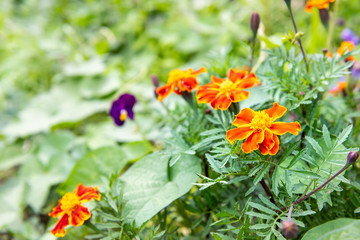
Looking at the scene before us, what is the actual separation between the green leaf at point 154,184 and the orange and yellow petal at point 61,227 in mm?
116

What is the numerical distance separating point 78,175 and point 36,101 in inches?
39.4

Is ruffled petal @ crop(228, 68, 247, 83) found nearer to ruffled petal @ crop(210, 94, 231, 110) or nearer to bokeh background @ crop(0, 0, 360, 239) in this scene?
ruffled petal @ crop(210, 94, 231, 110)

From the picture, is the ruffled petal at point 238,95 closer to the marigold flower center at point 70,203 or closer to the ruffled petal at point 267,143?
the ruffled petal at point 267,143

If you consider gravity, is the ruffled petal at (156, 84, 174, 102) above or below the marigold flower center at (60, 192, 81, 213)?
above

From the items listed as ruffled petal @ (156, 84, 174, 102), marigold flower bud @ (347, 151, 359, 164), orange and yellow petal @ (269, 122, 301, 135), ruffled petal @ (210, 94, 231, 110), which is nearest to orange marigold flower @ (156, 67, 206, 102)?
ruffled petal @ (156, 84, 174, 102)

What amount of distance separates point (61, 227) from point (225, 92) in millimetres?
401

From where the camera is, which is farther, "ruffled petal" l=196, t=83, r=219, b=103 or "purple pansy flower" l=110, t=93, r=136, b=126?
"purple pansy flower" l=110, t=93, r=136, b=126

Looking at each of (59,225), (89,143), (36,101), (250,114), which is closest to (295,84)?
(250,114)

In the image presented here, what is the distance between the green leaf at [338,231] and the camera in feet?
1.65

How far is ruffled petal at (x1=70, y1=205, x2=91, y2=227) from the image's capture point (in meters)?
0.61

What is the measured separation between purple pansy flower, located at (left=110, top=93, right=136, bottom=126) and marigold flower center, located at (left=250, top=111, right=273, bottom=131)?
0.45 metres

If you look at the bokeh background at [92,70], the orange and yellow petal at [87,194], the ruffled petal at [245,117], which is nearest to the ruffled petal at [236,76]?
the ruffled petal at [245,117]

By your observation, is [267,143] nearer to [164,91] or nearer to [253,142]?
[253,142]

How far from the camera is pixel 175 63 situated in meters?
1.88
